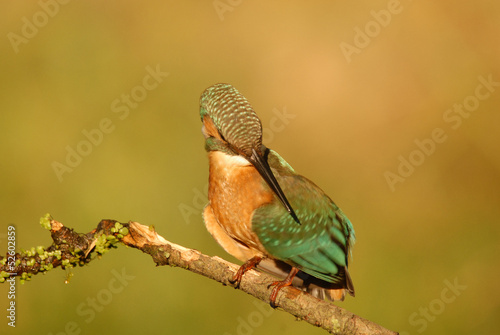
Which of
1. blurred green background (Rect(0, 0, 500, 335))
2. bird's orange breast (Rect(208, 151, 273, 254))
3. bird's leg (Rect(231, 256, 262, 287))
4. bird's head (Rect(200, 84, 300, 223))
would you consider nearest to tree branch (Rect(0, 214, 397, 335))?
bird's leg (Rect(231, 256, 262, 287))

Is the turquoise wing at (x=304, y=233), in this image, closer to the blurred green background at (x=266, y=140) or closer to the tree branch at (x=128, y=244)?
the tree branch at (x=128, y=244)

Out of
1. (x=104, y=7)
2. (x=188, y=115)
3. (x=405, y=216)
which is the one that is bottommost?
(x=405, y=216)

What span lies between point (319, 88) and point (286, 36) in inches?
17.3

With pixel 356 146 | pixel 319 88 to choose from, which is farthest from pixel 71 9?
pixel 356 146

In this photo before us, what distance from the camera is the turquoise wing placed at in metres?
1.77

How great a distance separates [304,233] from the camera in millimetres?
1783

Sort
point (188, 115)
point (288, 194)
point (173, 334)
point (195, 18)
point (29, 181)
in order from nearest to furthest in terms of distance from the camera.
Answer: point (288, 194)
point (173, 334)
point (29, 181)
point (188, 115)
point (195, 18)

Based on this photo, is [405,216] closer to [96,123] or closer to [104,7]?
[96,123]

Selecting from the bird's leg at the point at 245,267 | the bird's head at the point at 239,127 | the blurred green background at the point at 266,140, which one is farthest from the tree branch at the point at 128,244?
the blurred green background at the point at 266,140

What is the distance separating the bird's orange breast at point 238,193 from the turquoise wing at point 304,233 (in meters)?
0.03

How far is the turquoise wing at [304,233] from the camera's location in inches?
69.6

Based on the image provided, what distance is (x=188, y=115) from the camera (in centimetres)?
363

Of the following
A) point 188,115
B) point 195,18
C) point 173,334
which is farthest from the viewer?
point 195,18

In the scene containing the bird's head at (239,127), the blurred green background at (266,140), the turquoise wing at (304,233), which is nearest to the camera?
the bird's head at (239,127)
